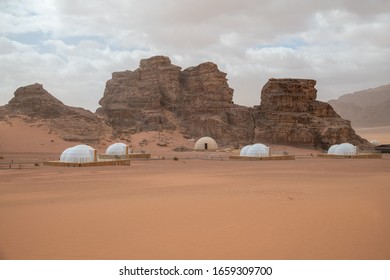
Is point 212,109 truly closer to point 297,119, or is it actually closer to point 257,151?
point 297,119

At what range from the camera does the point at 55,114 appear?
212 feet

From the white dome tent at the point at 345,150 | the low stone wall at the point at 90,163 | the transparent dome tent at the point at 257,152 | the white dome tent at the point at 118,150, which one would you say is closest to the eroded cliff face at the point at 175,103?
the white dome tent at the point at 345,150

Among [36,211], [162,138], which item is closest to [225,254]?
[36,211]

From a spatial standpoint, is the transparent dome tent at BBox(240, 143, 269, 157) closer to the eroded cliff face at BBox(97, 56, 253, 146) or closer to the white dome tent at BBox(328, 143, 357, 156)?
the white dome tent at BBox(328, 143, 357, 156)

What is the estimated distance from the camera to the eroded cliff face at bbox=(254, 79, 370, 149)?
206 feet

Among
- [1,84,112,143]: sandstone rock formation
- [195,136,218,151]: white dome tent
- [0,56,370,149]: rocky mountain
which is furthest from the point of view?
[0,56,370,149]: rocky mountain

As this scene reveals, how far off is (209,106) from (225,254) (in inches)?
2664

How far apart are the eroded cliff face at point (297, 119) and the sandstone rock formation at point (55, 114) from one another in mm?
29315

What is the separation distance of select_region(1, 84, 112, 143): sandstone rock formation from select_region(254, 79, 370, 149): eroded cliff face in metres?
29.3

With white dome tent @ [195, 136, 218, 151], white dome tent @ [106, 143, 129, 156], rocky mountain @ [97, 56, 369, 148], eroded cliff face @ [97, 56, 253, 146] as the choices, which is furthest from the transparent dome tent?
eroded cliff face @ [97, 56, 253, 146]

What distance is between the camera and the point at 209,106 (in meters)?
73.6

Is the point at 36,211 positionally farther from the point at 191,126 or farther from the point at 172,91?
the point at 172,91

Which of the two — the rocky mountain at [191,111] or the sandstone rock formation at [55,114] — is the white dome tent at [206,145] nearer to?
the rocky mountain at [191,111]

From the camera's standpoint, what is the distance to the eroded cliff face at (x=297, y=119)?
62688 millimetres
